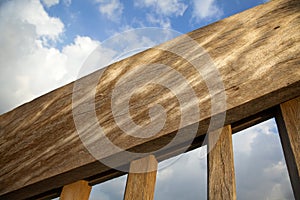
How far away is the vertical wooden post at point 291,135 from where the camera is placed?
559 mm

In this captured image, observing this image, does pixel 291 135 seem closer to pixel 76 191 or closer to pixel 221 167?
pixel 221 167

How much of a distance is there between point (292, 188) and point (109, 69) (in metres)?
0.59

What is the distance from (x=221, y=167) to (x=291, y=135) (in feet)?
0.51

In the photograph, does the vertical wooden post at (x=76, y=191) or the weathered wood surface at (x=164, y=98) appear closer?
the weathered wood surface at (x=164, y=98)

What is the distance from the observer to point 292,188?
56 centimetres

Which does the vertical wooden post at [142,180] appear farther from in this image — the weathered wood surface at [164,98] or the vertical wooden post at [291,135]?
the vertical wooden post at [291,135]

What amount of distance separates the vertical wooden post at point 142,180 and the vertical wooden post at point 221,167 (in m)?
0.16

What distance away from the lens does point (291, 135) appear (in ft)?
1.97

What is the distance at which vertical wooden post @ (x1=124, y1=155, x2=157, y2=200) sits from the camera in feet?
2.37

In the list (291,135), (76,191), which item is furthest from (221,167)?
(76,191)

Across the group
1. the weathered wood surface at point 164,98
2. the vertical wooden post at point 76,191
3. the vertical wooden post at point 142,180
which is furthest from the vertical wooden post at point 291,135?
the vertical wooden post at point 76,191

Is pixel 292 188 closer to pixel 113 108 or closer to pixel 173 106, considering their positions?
pixel 173 106

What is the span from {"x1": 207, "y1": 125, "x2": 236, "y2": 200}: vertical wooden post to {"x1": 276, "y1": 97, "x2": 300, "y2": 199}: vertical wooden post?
0.11m

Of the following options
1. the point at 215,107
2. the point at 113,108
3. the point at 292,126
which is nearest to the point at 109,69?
the point at 113,108
